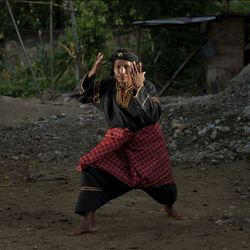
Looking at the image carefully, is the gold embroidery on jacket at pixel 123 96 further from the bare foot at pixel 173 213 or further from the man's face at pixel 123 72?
the bare foot at pixel 173 213

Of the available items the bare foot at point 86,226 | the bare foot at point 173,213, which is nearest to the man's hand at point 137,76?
the bare foot at point 86,226

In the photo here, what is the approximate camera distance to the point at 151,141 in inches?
183

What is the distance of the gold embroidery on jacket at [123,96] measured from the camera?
455 cm

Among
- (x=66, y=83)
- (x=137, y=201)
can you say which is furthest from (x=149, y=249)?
(x=66, y=83)

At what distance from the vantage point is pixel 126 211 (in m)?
5.35

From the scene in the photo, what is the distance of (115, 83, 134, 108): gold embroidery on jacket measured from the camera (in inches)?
179

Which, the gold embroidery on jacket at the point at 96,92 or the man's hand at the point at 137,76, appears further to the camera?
the gold embroidery on jacket at the point at 96,92

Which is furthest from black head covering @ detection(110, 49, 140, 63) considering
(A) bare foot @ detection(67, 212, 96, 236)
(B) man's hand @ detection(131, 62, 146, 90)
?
(A) bare foot @ detection(67, 212, 96, 236)

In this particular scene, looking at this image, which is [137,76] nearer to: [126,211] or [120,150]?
[120,150]

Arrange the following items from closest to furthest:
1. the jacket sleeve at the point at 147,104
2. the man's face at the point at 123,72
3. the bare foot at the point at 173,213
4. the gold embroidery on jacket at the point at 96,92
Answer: the jacket sleeve at the point at 147,104
the man's face at the point at 123,72
the gold embroidery on jacket at the point at 96,92
the bare foot at the point at 173,213

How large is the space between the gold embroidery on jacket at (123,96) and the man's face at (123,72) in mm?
39

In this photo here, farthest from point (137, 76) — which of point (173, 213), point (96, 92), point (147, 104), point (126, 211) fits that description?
point (126, 211)

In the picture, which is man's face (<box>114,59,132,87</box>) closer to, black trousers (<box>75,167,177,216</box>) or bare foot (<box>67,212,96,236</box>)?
black trousers (<box>75,167,177,216</box>)

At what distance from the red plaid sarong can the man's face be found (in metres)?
0.31
